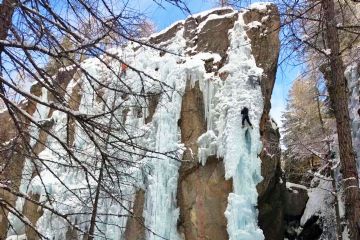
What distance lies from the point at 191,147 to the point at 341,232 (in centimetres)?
455

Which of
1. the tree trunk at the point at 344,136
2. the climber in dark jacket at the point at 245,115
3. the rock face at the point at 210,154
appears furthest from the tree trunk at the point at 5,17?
the climber in dark jacket at the point at 245,115

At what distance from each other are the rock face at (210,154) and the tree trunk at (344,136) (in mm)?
3998

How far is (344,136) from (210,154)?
226 inches

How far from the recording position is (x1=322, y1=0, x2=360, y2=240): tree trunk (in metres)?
4.76

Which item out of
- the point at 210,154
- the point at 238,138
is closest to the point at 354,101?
the point at 238,138

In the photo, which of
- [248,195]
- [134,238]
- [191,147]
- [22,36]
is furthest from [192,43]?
[22,36]

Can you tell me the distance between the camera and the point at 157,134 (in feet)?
36.2

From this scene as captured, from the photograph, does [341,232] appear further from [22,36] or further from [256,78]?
[22,36]

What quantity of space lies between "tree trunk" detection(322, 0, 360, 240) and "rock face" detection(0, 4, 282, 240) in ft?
13.1

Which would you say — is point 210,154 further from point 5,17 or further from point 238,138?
point 5,17

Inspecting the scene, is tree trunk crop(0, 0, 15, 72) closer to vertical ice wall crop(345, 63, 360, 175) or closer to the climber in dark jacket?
the climber in dark jacket

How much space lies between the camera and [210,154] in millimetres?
10562

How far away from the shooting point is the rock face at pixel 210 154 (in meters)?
10.2

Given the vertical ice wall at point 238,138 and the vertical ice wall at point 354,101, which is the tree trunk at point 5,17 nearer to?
the vertical ice wall at point 238,138
